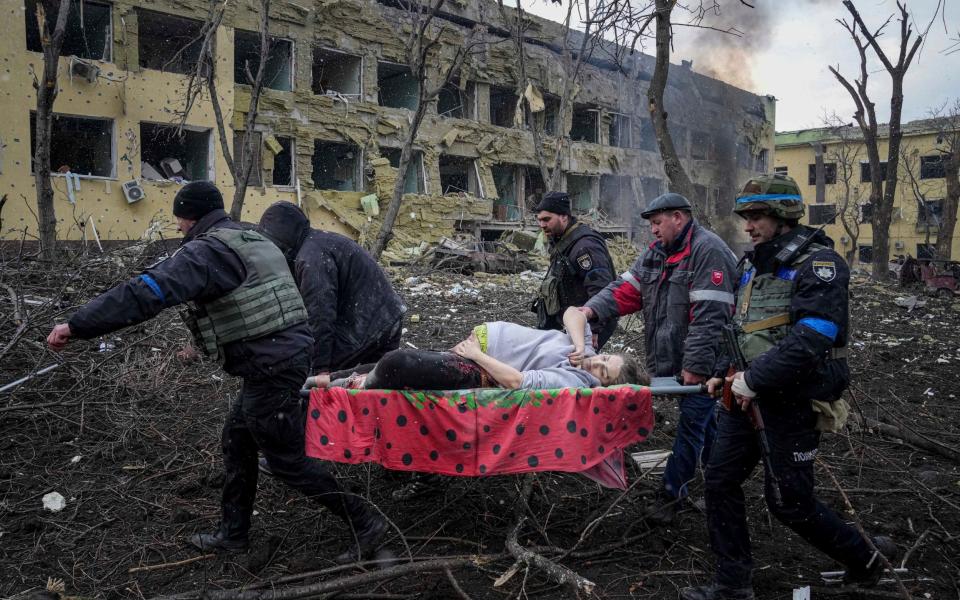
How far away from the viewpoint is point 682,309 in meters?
3.80

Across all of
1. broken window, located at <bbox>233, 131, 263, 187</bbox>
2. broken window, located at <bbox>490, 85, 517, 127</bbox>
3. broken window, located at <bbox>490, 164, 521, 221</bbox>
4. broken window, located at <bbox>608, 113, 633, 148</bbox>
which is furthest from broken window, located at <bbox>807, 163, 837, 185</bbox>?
broken window, located at <bbox>233, 131, 263, 187</bbox>

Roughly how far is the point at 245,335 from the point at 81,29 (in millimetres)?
16713

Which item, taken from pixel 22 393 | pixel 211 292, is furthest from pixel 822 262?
pixel 22 393

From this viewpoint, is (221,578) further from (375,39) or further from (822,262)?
(375,39)

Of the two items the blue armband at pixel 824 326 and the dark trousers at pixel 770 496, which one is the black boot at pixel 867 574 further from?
the blue armband at pixel 824 326

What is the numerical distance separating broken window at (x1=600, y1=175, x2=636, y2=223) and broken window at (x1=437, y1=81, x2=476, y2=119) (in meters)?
7.30

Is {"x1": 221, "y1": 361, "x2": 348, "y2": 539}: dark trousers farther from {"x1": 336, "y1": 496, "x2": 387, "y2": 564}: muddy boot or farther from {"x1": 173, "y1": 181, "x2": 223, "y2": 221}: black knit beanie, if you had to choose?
{"x1": 173, "y1": 181, "x2": 223, "y2": 221}: black knit beanie

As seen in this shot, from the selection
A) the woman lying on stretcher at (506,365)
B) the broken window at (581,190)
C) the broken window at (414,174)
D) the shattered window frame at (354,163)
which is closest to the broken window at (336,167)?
the shattered window frame at (354,163)

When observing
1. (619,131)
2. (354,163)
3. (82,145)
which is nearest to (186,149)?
(82,145)

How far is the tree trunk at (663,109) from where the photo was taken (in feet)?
24.5

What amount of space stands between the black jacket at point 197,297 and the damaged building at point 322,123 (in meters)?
8.10

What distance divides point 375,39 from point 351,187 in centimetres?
443

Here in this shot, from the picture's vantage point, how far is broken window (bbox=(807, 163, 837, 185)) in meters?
38.4

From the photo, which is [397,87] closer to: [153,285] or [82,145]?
[82,145]
